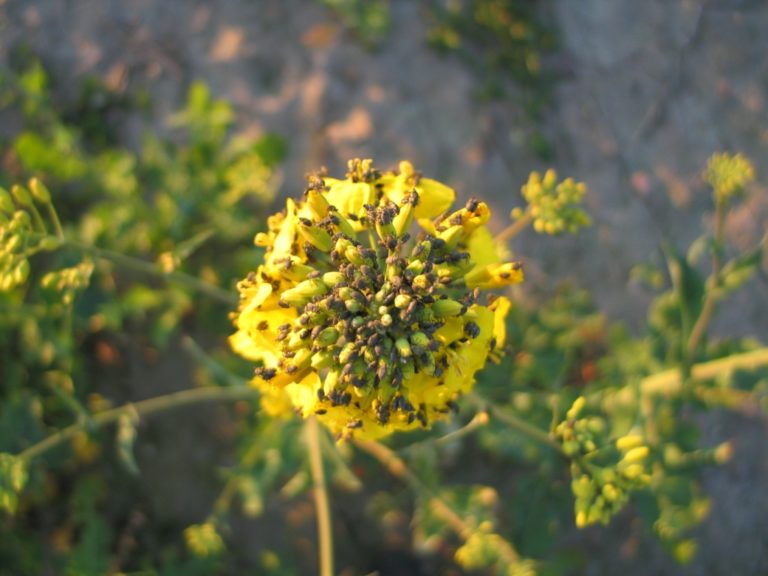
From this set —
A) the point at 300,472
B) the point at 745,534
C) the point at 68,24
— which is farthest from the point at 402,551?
the point at 68,24

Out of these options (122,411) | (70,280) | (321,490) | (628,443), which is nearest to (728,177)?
(628,443)

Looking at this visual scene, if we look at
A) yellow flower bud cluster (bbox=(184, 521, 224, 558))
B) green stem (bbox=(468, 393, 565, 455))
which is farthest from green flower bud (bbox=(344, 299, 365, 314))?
yellow flower bud cluster (bbox=(184, 521, 224, 558))

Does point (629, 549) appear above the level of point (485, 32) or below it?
below

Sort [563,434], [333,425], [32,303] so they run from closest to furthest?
1. [333,425]
2. [563,434]
3. [32,303]

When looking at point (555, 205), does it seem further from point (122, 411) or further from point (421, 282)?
point (122, 411)

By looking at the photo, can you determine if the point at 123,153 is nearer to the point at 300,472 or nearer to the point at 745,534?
the point at 300,472

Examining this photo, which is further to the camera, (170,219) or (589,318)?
(589,318)
